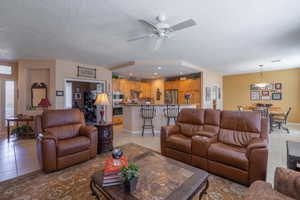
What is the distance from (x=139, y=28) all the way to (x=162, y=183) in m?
2.71

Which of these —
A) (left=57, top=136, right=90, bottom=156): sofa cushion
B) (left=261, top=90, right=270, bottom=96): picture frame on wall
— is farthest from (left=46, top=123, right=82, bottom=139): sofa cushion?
(left=261, top=90, right=270, bottom=96): picture frame on wall

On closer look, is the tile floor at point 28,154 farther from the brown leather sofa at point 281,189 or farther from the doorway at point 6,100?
the brown leather sofa at point 281,189

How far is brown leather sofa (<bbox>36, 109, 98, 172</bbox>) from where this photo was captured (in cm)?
227

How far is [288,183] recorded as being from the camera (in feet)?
3.70

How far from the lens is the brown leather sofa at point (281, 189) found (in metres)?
1.07

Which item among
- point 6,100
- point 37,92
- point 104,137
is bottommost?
point 104,137

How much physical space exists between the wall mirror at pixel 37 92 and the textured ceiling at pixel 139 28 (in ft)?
3.55

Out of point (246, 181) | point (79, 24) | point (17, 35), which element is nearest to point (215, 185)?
point (246, 181)

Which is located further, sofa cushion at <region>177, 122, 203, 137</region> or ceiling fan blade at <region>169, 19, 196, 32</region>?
sofa cushion at <region>177, 122, 203, 137</region>

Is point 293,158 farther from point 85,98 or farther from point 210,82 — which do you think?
point 85,98

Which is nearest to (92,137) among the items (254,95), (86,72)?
(86,72)

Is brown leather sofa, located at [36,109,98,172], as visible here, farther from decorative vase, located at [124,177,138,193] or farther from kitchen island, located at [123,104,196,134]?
kitchen island, located at [123,104,196,134]

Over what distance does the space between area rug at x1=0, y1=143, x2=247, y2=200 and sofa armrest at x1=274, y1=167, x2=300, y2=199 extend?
2.44 ft

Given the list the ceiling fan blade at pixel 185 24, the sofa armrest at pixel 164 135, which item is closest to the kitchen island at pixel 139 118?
the sofa armrest at pixel 164 135
